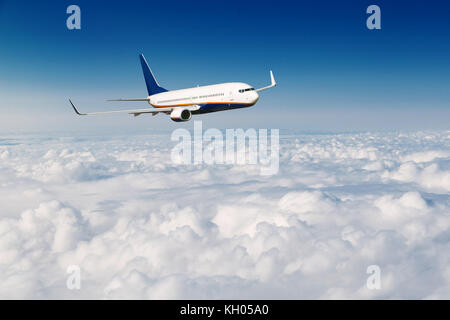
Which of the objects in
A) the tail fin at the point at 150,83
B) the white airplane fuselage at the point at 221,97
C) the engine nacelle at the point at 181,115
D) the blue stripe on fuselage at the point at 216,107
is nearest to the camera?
the engine nacelle at the point at 181,115

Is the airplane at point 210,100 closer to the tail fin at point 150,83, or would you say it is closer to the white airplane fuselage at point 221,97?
the white airplane fuselage at point 221,97

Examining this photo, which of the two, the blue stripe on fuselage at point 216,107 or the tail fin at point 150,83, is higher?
the tail fin at point 150,83

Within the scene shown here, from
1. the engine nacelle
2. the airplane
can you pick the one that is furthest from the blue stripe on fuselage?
the engine nacelle

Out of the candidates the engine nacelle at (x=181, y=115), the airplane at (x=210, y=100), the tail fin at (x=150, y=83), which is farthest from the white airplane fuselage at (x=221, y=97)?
the tail fin at (x=150, y=83)

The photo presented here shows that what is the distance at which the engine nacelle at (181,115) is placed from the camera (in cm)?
4694

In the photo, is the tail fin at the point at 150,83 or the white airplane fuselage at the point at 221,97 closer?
the white airplane fuselage at the point at 221,97

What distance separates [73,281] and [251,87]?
3702cm

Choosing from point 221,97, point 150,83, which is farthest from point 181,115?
point 150,83

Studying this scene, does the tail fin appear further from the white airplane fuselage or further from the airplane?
the white airplane fuselage

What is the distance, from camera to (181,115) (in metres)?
47.0

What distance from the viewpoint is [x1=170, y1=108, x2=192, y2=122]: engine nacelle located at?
1848 inches

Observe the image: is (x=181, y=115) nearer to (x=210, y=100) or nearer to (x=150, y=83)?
(x=210, y=100)
